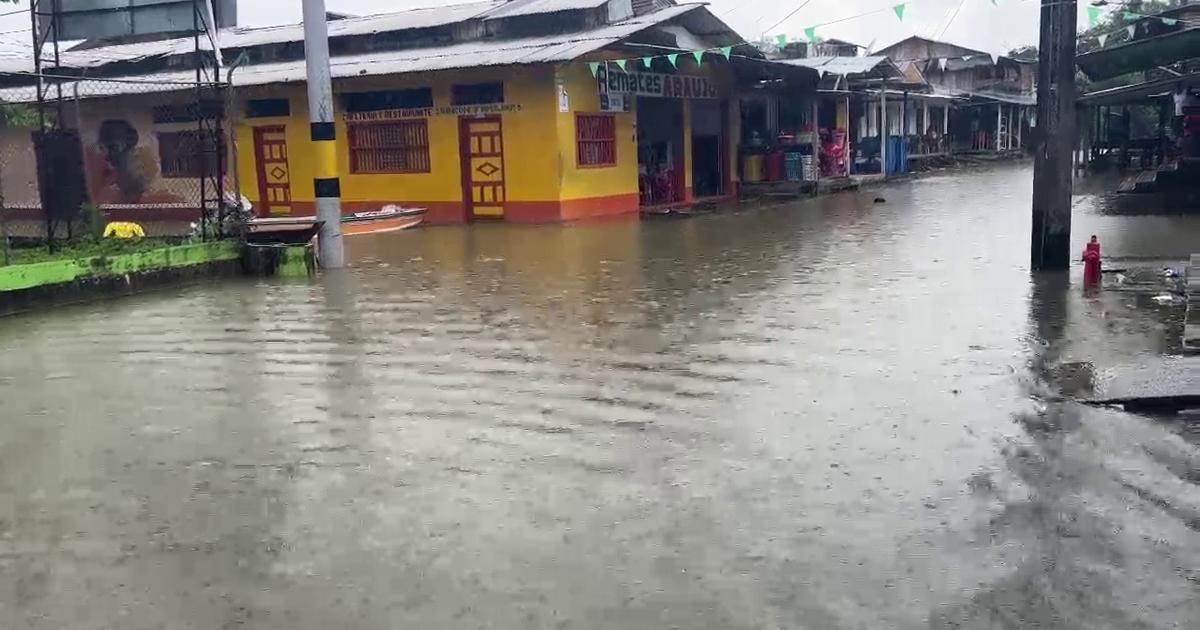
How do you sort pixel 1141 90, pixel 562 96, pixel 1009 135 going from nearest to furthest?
1. pixel 1141 90
2. pixel 562 96
3. pixel 1009 135

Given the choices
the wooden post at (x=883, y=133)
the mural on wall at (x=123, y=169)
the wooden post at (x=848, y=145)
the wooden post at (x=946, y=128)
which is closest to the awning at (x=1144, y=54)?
the mural on wall at (x=123, y=169)

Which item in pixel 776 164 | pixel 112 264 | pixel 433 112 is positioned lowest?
pixel 112 264

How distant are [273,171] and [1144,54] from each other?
1691 centimetres

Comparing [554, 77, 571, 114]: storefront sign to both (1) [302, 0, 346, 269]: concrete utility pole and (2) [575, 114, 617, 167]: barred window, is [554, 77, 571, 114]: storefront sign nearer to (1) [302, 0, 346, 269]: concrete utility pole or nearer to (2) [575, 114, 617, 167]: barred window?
(2) [575, 114, 617, 167]: barred window

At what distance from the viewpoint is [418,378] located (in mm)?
7270

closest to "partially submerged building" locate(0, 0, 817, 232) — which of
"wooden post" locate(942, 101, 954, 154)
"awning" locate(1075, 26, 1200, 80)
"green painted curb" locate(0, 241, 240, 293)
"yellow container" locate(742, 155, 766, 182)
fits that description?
"yellow container" locate(742, 155, 766, 182)

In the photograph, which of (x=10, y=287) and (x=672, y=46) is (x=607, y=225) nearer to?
(x=672, y=46)

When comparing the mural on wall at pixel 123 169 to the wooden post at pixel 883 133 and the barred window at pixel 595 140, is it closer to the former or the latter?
the barred window at pixel 595 140

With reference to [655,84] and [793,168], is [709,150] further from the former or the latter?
[655,84]

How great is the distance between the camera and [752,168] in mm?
27812

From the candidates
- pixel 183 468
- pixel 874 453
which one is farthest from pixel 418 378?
pixel 874 453

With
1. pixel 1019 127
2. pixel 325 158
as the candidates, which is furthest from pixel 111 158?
pixel 1019 127

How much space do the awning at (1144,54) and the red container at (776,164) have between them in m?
12.4

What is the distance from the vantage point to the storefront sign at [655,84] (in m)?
21.5
